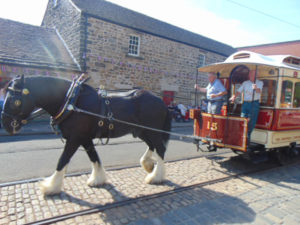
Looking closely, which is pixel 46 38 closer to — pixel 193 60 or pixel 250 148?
pixel 193 60

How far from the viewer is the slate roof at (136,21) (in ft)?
43.9

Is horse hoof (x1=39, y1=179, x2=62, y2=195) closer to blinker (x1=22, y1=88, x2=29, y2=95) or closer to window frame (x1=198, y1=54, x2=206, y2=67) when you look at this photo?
blinker (x1=22, y1=88, x2=29, y2=95)

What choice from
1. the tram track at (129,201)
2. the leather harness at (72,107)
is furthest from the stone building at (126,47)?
the leather harness at (72,107)

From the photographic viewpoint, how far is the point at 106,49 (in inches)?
529

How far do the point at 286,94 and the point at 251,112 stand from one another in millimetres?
1155

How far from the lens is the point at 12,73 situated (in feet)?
35.6

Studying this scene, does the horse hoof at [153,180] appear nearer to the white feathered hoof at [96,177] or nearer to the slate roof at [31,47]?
the white feathered hoof at [96,177]

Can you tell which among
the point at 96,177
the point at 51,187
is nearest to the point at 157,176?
the point at 96,177

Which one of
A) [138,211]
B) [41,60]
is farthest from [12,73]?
[138,211]

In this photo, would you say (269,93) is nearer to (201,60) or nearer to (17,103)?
(17,103)

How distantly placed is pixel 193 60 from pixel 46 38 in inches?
456

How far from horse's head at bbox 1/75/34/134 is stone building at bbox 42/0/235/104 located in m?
9.06

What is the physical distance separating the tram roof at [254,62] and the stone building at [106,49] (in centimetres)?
446

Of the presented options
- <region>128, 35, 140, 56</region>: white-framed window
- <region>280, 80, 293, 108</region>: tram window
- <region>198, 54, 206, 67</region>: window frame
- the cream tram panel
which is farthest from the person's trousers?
<region>198, 54, 206, 67</region>: window frame
